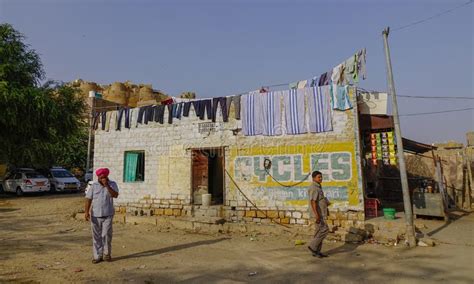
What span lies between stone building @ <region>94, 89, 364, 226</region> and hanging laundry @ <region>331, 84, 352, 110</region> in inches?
6.2

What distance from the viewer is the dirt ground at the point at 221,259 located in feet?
19.7

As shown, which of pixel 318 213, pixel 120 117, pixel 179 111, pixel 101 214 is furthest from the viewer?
pixel 120 117

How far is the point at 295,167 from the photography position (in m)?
10.4

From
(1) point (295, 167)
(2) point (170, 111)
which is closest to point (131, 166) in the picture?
(2) point (170, 111)

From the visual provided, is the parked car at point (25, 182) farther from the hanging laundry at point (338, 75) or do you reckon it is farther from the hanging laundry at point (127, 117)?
the hanging laundry at point (338, 75)

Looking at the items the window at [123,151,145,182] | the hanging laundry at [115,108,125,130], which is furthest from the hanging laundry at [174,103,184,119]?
the hanging laundry at [115,108,125,130]

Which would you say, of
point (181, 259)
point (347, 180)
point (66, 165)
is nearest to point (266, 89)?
point (347, 180)

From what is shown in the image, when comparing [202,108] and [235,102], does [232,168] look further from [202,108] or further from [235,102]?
[202,108]

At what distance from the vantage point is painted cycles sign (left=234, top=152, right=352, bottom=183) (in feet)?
32.3

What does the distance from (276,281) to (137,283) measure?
2196 millimetres

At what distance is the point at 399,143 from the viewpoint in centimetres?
854

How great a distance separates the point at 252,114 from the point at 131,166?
5137mm

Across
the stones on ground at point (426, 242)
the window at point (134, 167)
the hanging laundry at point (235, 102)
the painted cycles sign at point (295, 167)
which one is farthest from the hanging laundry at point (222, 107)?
the stones on ground at point (426, 242)

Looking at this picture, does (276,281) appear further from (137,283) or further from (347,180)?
(347,180)
